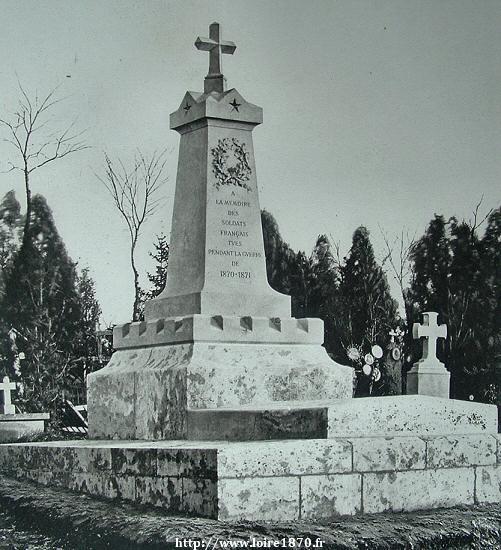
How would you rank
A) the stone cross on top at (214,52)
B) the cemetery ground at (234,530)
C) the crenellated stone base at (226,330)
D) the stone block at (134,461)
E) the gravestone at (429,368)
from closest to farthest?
the cemetery ground at (234,530)
the stone block at (134,461)
the crenellated stone base at (226,330)
the stone cross on top at (214,52)
the gravestone at (429,368)

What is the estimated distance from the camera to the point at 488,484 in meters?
6.79

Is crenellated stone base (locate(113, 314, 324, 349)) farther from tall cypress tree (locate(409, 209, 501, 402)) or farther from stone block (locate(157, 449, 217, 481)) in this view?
tall cypress tree (locate(409, 209, 501, 402))

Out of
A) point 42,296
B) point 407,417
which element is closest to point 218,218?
point 407,417

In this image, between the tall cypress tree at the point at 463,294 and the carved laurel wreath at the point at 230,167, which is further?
the tall cypress tree at the point at 463,294

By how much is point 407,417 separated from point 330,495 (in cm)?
92

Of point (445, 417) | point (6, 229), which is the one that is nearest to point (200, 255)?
point (445, 417)

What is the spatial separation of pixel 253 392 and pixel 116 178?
1694cm

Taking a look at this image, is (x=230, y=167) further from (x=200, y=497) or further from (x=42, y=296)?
(x=42, y=296)

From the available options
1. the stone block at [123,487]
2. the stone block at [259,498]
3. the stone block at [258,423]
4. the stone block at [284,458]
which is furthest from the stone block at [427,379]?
the stone block at [259,498]

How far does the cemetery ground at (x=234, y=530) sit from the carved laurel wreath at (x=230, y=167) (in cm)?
329

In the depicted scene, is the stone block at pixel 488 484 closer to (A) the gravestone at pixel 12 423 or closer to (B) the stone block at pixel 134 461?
(B) the stone block at pixel 134 461

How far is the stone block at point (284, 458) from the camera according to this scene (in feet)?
18.7

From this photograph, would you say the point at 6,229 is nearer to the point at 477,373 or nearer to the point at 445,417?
the point at 477,373

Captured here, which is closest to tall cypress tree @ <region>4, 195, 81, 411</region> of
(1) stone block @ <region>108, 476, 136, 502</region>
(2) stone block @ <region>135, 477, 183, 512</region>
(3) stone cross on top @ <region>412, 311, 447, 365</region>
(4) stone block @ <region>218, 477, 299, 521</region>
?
(3) stone cross on top @ <region>412, 311, 447, 365</region>
